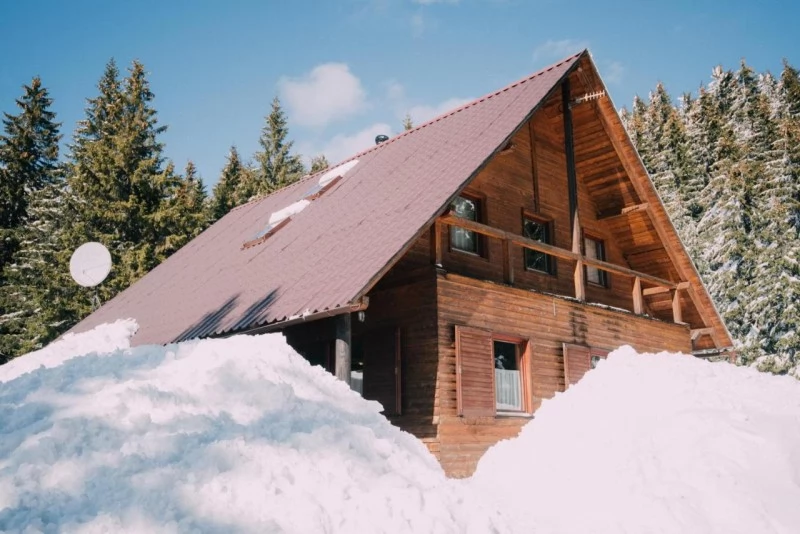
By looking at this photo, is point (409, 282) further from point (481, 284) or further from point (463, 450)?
point (463, 450)

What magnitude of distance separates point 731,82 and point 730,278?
3463 cm

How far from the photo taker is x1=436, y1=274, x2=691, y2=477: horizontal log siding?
9.90 m

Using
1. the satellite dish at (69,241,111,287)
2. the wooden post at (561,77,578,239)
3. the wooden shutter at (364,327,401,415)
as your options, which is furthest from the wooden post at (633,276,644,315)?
the satellite dish at (69,241,111,287)

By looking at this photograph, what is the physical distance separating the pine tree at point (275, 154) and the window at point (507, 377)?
94.8 feet

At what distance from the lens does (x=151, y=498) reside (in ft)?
13.8

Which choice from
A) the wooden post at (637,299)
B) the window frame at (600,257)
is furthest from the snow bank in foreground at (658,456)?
the window frame at (600,257)

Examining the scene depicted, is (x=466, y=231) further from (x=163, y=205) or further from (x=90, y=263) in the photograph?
(x=163, y=205)

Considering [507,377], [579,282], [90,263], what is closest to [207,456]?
[507,377]

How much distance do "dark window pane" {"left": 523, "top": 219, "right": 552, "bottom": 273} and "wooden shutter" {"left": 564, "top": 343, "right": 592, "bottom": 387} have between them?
1965 mm

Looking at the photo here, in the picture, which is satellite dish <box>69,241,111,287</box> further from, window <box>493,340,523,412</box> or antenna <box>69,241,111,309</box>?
window <box>493,340,523,412</box>

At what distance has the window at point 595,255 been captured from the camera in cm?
1508

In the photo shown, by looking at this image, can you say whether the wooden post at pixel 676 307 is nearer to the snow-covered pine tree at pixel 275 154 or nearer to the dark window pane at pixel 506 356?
the dark window pane at pixel 506 356

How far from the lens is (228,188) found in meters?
35.6

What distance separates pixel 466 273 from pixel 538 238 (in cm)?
306
